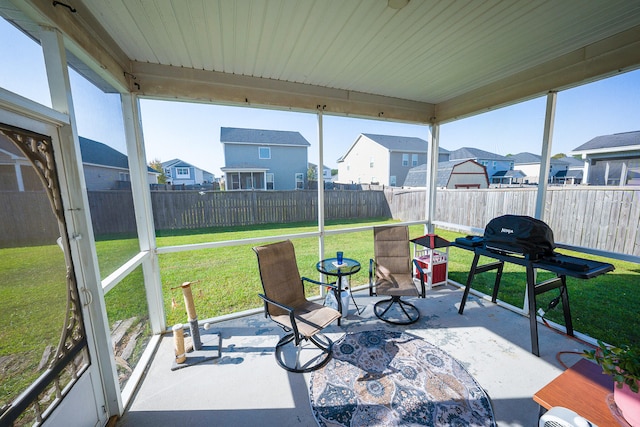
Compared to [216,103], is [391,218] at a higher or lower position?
lower

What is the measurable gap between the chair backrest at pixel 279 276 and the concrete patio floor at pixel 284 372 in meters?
0.48

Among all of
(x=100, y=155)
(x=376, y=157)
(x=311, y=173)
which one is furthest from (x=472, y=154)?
(x=376, y=157)

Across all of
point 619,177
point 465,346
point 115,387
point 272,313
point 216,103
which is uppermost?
point 216,103

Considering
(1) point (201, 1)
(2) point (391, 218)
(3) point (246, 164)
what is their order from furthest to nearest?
(2) point (391, 218)
(3) point (246, 164)
(1) point (201, 1)

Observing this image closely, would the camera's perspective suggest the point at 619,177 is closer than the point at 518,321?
Yes

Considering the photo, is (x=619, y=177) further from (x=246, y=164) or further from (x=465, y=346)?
(x=246, y=164)

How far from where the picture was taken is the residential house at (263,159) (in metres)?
5.05

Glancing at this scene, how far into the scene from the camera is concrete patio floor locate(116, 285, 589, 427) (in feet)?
5.99

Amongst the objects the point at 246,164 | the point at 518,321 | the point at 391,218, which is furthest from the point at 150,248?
the point at 391,218

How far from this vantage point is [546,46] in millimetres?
2322

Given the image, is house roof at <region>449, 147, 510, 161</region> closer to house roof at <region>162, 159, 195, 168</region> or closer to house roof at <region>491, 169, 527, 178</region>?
house roof at <region>491, 169, 527, 178</region>

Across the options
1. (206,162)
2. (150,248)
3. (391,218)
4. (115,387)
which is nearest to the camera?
(115,387)

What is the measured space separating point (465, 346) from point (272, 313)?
207cm

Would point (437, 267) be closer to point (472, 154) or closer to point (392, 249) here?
point (392, 249)
